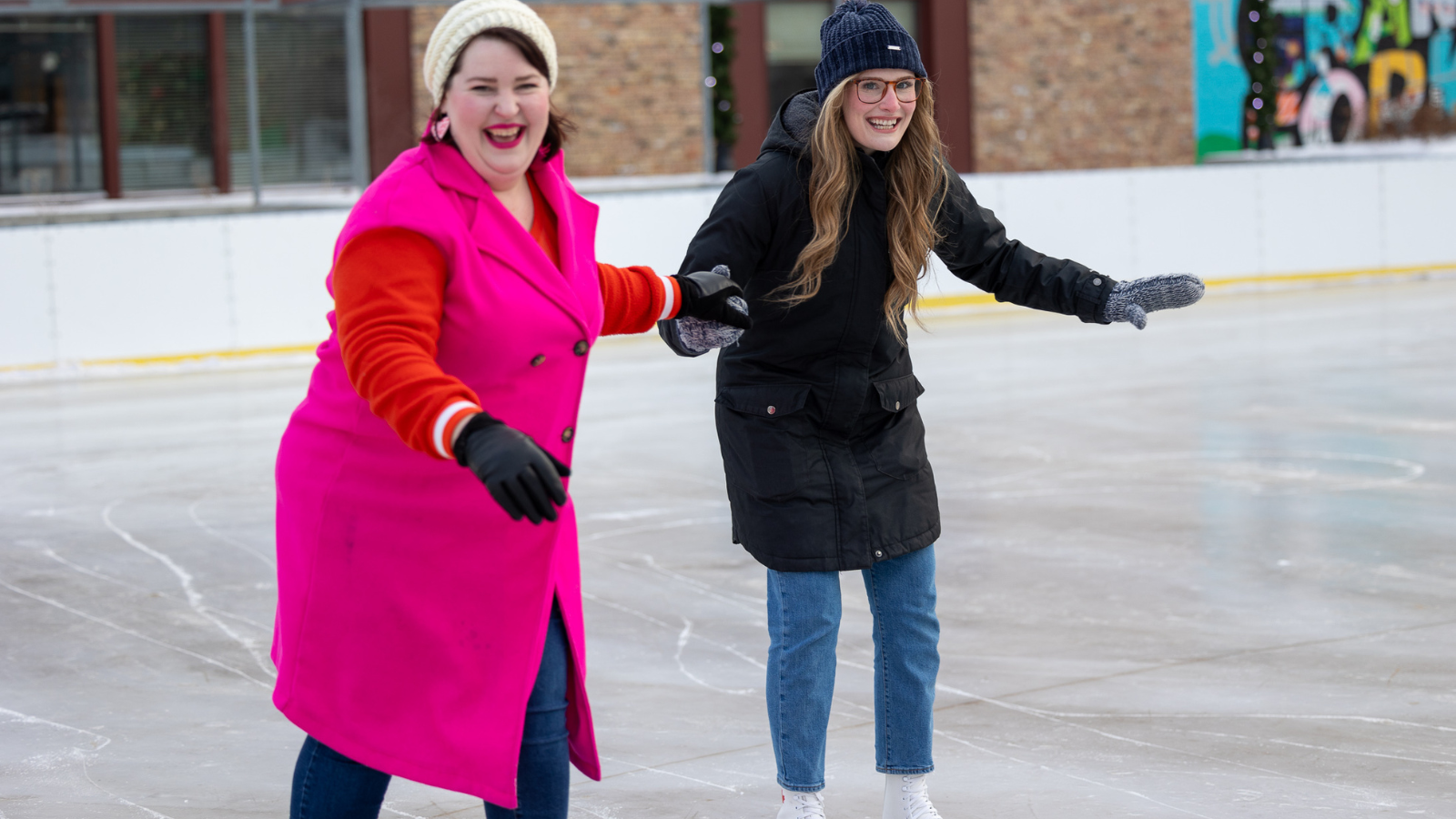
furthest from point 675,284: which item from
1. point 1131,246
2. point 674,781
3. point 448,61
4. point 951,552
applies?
point 1131,246

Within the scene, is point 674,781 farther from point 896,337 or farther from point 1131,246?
point 1131,246

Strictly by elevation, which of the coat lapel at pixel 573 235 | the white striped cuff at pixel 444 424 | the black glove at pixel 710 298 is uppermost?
the coat lapel at pixel 573 235

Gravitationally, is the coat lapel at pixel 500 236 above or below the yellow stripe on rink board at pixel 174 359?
above

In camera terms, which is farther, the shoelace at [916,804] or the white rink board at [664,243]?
the white rink board at [664,243]

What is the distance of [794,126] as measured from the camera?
10.5 feet

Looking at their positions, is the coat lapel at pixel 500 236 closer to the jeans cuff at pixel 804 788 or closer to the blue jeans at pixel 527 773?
the blue jeans at pixel 527 773

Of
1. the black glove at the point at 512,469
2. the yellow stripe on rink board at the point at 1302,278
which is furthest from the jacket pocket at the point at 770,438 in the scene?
the yellow stripe on rink board at the point at 1302,278

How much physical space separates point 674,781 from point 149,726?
1357mm

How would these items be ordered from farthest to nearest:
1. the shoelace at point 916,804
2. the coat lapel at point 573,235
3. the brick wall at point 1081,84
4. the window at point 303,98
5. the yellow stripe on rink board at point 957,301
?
the brick wall at point 1081,84 < the window at point 303,98 < the yellow stripe on rink board at point 957,301 < the shoelace at point 916,804 < the coat lapel at point 573,235

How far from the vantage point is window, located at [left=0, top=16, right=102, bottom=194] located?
1981cm

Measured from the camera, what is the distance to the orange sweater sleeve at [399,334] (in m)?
2.08

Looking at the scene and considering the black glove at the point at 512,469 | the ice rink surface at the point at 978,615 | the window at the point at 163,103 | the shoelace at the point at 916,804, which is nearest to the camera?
the black glove at the point at 512,469

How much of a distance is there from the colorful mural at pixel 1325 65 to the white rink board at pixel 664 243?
18.7ft

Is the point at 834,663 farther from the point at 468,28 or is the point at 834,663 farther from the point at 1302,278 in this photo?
the point at 1302,278
